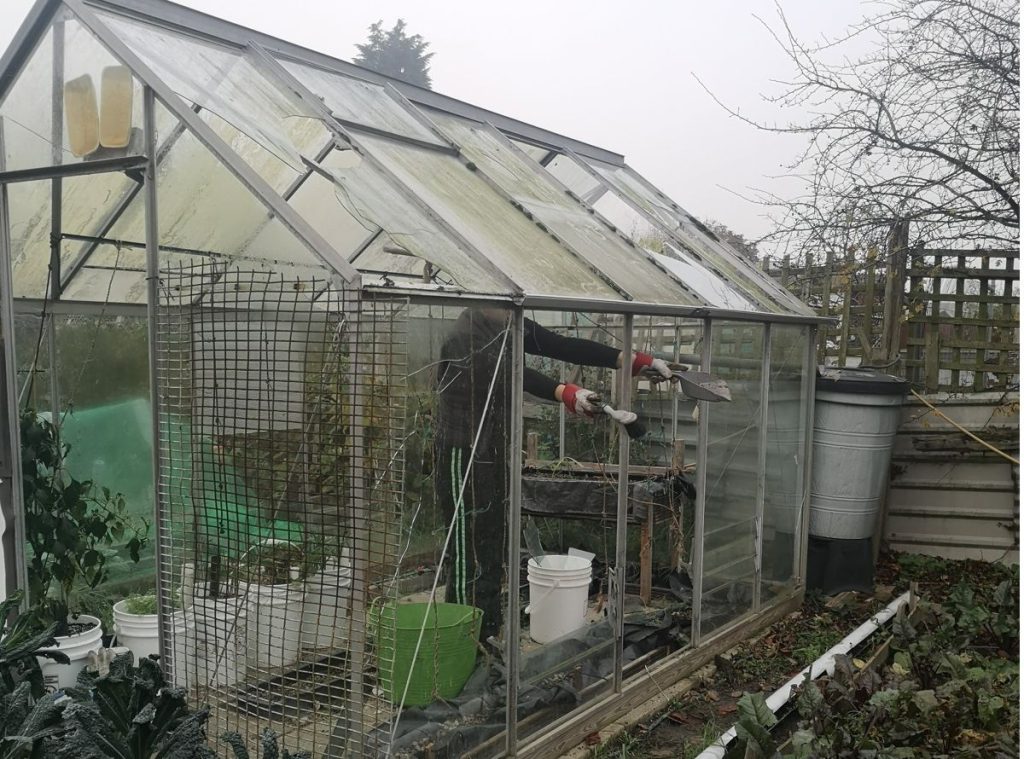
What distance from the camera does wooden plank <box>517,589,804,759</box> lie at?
364 centimetres

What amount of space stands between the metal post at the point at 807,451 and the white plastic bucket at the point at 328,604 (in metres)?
4.00

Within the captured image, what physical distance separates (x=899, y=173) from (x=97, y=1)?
18.4ft

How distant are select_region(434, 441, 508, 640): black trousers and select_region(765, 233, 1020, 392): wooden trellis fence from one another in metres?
3.98

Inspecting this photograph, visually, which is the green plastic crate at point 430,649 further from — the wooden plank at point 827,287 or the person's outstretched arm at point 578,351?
the wooden plank at point 827,287

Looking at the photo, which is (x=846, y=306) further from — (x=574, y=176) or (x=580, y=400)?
(x=580, y=400)

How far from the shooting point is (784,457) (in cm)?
575

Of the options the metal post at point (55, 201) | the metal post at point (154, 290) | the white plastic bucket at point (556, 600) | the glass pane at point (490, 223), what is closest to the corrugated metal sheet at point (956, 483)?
the white plastic bucket at point (556, 600)

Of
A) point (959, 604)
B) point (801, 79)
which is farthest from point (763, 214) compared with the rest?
point (959, 604)

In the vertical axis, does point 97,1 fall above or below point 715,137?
below

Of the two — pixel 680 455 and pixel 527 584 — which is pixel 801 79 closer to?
pixel 680 455

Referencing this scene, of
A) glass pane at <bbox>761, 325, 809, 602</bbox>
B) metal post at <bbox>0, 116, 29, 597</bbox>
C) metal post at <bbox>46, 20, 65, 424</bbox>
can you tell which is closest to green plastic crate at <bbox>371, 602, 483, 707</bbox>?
metal post at <bbox>0, 116, 29, 597</bbox>

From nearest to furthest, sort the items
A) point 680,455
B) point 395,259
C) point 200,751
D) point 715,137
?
point 200,751 → point 395,259 → point 680,455 → point 715,137

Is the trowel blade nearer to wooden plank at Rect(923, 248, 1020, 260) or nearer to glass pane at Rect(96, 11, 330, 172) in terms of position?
glass pane at Rect(96, 11, 330, 172)

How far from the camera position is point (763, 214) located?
295 inches
